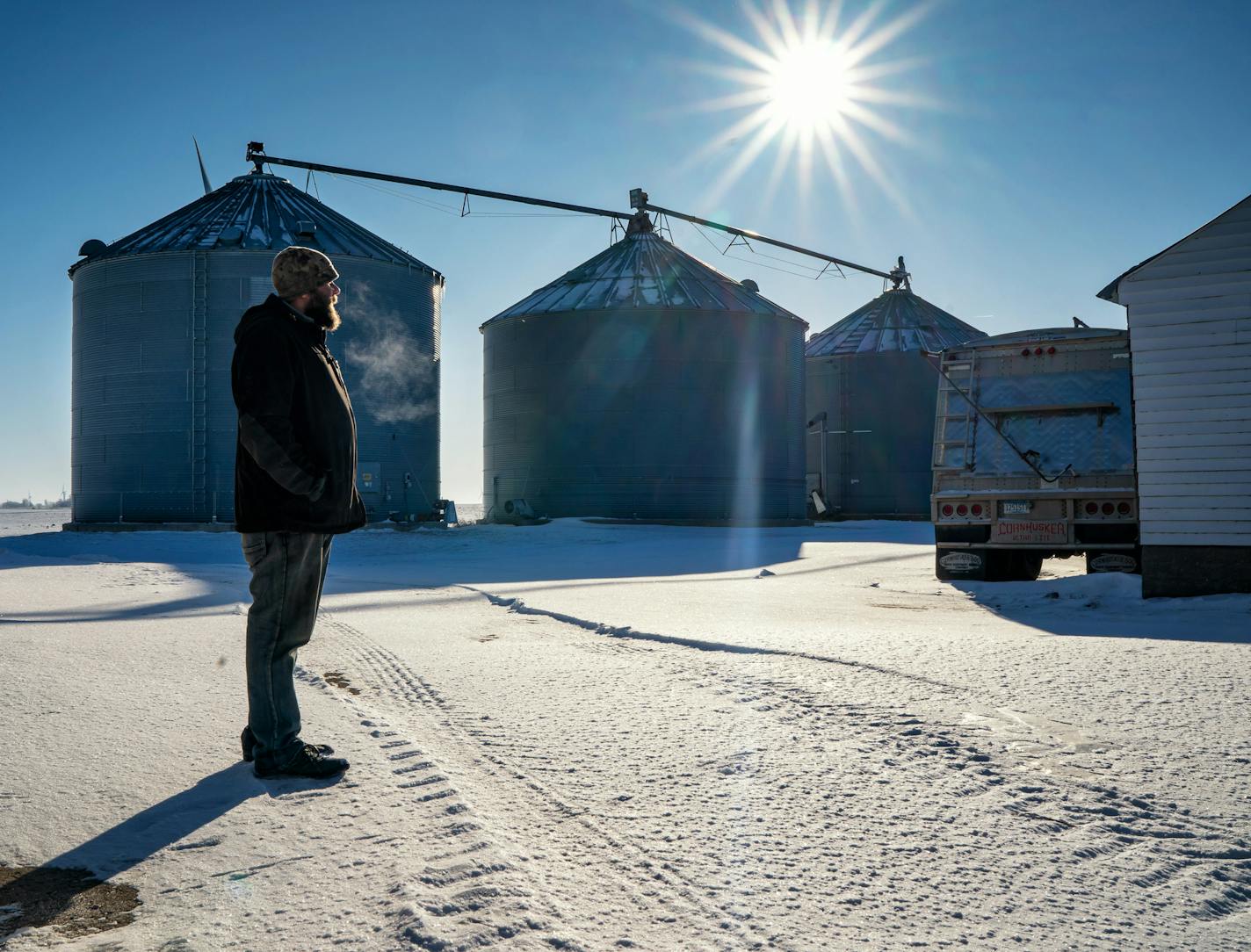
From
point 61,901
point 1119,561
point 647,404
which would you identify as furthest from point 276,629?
point 647,404

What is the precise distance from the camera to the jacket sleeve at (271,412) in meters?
3.42

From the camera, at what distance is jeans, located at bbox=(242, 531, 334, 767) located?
3584 mm

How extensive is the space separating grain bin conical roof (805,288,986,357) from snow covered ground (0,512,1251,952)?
30423 mm

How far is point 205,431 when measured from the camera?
25.3 meters

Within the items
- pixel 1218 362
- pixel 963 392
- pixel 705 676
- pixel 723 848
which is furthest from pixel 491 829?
pixel 963 392

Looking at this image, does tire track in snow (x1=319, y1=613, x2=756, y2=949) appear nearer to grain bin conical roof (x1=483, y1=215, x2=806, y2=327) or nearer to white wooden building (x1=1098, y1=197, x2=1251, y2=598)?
white wooden building (x1=1098, y1=197, x2=1251, y2=598)

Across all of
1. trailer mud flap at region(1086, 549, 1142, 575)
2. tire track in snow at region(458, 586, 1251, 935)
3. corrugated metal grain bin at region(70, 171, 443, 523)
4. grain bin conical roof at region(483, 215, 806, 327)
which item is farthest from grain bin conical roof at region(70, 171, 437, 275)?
tire track in snow at region(458, 586, 1251, 935)

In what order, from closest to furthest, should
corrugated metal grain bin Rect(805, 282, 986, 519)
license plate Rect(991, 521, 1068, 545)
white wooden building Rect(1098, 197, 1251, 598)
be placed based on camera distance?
white wooden building Rect(1098, 197, 1251, 598)
license plate Rect(991, 521, 1068, 545)
corrugated metal grain bin Rect(805, 282, 986, 519)

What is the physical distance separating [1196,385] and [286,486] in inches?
376

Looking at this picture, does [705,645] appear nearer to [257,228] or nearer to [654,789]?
[654,789]

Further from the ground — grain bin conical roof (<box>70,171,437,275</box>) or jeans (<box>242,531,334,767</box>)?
grain bin conical roof (<box>70,171,437,275</box>)

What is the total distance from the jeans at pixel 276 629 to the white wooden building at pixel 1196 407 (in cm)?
905

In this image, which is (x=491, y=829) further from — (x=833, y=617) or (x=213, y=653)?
(x=833, y=617)

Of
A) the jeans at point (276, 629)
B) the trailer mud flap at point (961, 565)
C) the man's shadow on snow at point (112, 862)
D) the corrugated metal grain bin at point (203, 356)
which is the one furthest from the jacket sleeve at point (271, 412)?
the corrugated metal grain bin at point (203, 356)
